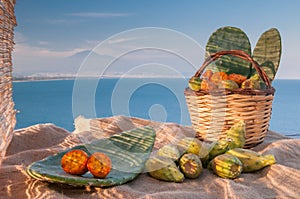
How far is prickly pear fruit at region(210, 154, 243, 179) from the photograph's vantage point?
1172 millimetres

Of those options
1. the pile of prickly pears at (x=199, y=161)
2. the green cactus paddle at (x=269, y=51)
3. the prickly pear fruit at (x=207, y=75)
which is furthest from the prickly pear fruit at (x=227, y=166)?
the green cactus paddle at (x=269, y=51)

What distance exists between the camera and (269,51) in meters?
1.84

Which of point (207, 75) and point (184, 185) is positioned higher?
point (207, 75)

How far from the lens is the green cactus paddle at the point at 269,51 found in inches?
70.7

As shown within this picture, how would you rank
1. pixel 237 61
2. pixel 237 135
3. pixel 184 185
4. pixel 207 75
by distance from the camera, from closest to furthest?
pixel 184 185 < pixel 237 135 < pixel 207 75 < pixel 237 61

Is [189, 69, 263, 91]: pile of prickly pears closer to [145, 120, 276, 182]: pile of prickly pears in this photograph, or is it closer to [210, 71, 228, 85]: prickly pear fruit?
[210, 71, 228, 85]: prickly pear fruit

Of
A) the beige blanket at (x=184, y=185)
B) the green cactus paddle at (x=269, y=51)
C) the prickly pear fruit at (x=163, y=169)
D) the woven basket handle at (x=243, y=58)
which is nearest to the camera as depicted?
the beige blanket at (x=184, y=185)

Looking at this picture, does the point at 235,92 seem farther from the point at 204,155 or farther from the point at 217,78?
the point at 204,155

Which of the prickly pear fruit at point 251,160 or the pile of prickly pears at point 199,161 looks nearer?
the pile of prickly pears at point 199,161

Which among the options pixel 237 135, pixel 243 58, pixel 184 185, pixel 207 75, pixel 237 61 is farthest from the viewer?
pixel 237 61

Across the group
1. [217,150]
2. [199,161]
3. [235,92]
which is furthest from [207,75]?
[199,161]

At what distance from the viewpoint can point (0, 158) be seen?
1.37 m

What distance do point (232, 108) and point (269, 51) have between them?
51 cm

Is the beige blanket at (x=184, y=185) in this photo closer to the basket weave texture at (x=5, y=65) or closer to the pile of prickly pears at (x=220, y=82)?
the basket weave texture at (x=5, y=65)
